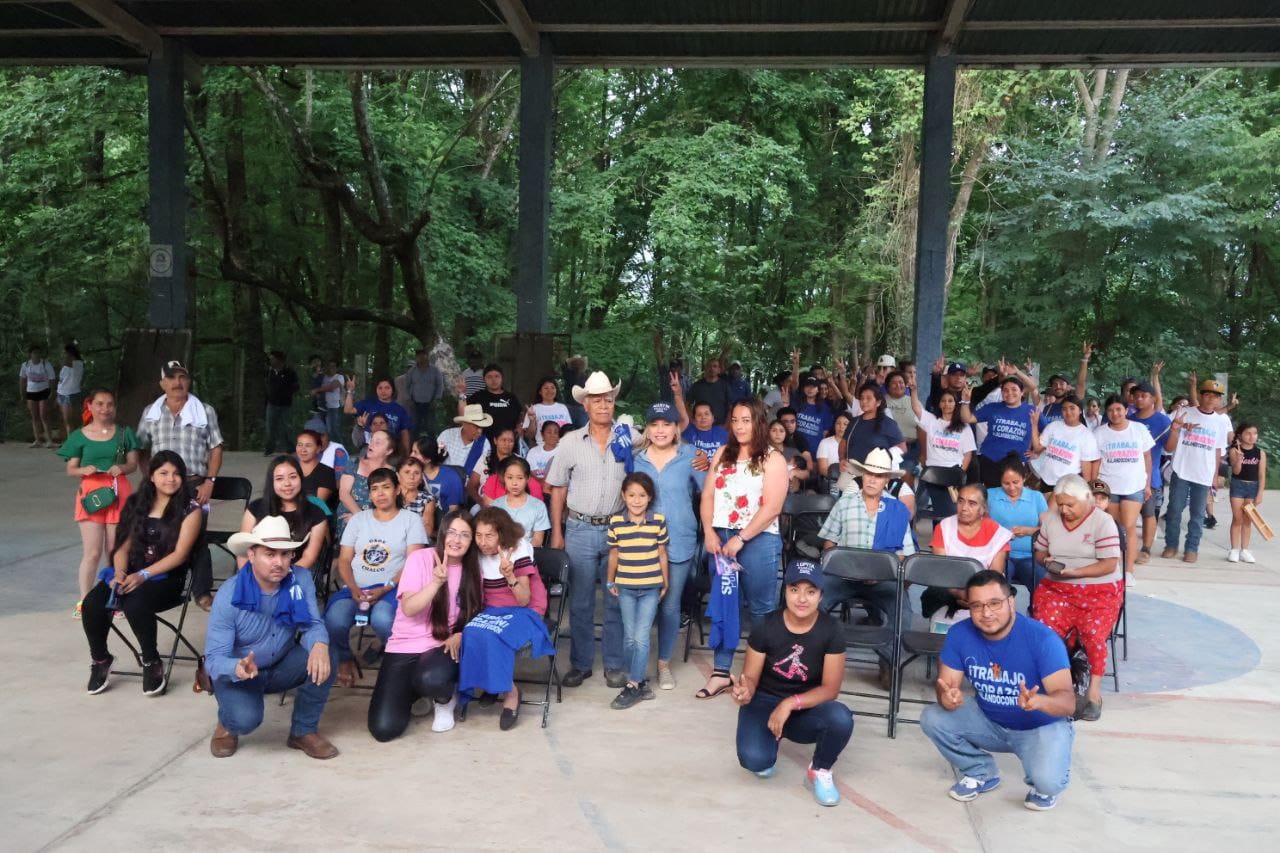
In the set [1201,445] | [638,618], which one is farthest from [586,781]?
[1201,445]

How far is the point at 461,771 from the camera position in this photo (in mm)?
5074

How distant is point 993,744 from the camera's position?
4836mm

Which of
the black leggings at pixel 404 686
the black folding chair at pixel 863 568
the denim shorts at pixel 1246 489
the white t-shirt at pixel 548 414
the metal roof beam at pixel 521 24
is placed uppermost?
the metal roof beam at pixel 521 24

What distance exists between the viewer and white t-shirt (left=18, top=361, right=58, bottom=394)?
16.0 meters

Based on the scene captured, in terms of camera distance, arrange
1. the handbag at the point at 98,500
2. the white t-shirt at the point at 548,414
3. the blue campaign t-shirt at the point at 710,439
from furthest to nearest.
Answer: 1. the white t-shirt at the point at 548,414
2. the blue campaign t-shirt at the point at 710,439
3. the handbag at the point at 98,500

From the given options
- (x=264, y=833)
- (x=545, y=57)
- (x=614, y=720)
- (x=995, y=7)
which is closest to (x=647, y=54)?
(x=545, y=57)

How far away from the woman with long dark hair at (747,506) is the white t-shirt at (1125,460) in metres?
3.83

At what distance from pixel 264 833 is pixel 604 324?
20824 mm

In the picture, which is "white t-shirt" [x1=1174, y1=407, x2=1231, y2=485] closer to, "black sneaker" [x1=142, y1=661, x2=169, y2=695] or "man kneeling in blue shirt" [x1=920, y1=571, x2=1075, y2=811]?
"man kneeling in blue shirt" [x1=920, y1=571, x2=1075, y2=811]

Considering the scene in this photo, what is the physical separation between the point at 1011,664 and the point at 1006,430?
4841 millimetres

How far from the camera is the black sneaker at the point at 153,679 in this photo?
598 cm

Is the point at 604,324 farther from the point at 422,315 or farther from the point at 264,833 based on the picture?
the point at 264,833

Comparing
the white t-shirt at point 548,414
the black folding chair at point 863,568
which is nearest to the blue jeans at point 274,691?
the black folding chair at point 863,568

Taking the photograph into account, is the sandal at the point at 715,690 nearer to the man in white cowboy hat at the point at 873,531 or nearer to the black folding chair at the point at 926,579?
the man in white cowboy hat at the point at 873,531
